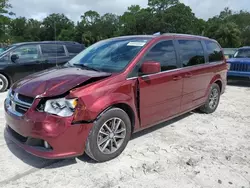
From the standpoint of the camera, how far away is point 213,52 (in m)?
5.56

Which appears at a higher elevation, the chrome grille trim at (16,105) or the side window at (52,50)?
the side window at (52,50)

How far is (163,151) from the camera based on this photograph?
360 centimetres

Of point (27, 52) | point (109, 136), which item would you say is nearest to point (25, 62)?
point (27, 52)

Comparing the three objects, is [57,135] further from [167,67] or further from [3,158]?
[167,67]

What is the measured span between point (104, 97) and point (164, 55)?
153 cm

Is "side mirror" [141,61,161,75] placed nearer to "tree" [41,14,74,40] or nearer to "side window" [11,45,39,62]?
"side window" [11,45,39,62]

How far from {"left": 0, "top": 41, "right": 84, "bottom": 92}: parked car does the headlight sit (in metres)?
5.76

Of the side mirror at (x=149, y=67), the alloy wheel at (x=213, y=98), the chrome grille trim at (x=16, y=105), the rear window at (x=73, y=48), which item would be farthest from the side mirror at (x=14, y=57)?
the alloy wheel at (x=213, y=98)

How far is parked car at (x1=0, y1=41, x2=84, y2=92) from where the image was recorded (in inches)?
307

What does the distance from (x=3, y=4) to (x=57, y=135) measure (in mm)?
28929

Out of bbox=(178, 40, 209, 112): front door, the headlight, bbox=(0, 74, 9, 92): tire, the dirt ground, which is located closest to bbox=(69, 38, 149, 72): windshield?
the headlight

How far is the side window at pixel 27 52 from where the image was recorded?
26.2 feet

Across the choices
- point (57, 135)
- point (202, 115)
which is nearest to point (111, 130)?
point (57, 135)

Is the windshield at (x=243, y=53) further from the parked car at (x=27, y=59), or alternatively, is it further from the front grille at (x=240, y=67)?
the parked car at (x=27, y=59)
